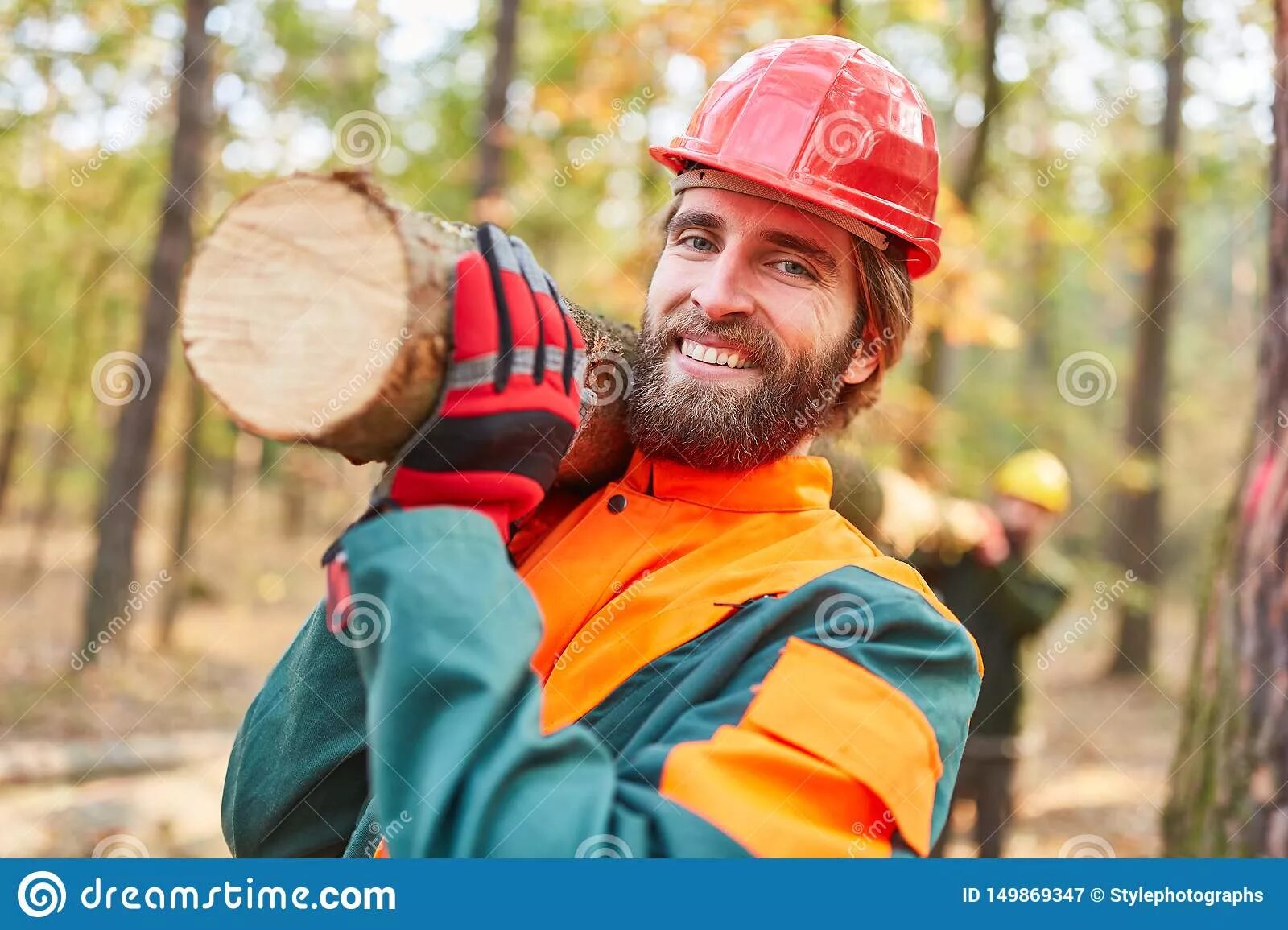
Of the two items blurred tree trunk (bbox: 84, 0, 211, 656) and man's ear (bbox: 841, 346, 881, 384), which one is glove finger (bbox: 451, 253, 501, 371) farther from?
blurred tree trunk (bbox: 84, 0, 211, 656)

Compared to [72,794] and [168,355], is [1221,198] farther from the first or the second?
[72,794]

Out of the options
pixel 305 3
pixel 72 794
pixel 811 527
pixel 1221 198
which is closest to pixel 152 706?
pixel 72 794

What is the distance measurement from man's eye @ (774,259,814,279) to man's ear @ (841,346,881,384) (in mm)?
278

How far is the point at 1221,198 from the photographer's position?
13531 millimetres

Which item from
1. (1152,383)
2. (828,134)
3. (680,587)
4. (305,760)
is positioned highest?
(828,134)

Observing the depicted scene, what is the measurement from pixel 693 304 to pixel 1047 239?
35.0ft

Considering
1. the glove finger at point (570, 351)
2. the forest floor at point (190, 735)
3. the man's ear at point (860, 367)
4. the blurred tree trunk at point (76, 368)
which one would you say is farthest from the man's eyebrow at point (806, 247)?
the blurred tree trunk at point (76, 368)

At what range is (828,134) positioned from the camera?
5.86 ft

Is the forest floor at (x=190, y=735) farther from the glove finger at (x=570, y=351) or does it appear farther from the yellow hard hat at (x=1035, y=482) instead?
the glove finger at (x=570, y=351)

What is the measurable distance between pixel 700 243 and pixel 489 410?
0.73 meters

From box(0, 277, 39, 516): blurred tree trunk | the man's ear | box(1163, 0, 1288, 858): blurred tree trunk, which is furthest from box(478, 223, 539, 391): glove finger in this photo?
box(0, 277, 39, 516): blurred tree trunk

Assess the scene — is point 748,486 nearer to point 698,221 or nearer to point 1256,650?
point 698,221

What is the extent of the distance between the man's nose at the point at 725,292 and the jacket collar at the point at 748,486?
10.4 inches

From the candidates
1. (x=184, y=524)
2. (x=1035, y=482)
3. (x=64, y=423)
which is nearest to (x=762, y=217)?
(x=1035, y=482)
